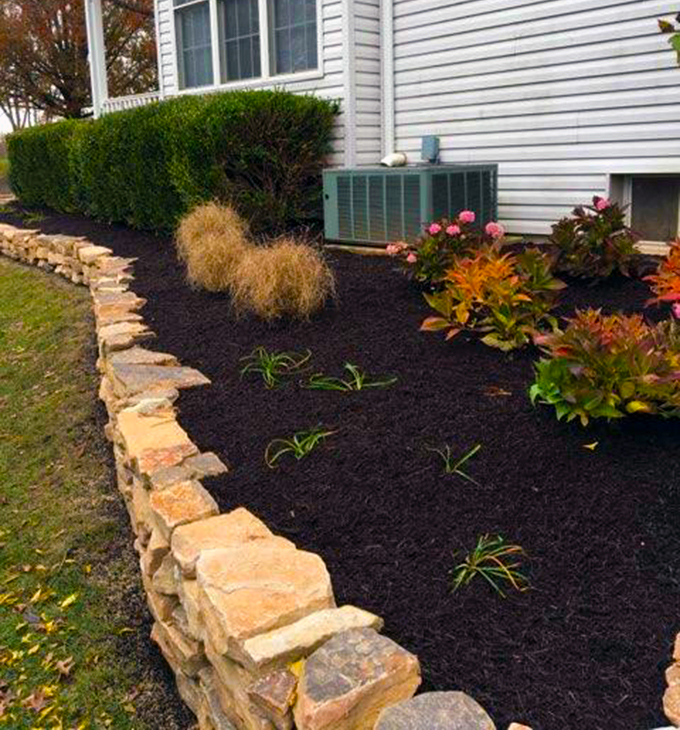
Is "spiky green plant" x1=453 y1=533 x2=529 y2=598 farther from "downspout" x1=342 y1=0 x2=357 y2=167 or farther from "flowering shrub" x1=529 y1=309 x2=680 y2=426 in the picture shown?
"downspout" x1=342 y1=0 x2=357 y2=167

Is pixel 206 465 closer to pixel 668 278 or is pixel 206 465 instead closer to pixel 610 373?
pixel 610 373

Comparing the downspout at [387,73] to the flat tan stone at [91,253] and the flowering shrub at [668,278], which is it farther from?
the flowering shrub at [668,278]

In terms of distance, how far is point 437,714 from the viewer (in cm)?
160

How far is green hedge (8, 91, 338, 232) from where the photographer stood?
6480mm

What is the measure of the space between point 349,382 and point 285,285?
A: 1.05 metres

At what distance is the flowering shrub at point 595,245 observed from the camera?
4367mm

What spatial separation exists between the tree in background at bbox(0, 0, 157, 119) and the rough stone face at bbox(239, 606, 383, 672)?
21.1 metres

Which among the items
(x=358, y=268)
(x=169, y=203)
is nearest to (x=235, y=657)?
(x=358, y=268)

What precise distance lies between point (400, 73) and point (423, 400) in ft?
15.4

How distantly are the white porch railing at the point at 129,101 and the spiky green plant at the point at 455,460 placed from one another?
7.94m

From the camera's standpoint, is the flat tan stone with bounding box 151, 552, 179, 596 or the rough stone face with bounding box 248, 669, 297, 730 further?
the flat tan stone with bounding box 151, 552, 179, 596

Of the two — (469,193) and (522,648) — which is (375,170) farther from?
(522,648)

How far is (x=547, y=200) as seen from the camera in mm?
6129

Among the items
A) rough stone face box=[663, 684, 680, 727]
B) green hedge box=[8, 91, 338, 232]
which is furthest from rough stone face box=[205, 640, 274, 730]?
green hedge box=[8, 91, 338, 232]
